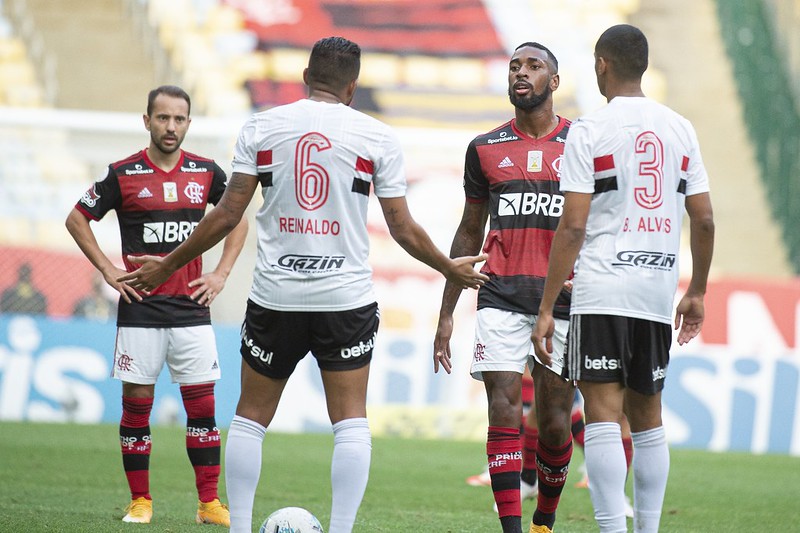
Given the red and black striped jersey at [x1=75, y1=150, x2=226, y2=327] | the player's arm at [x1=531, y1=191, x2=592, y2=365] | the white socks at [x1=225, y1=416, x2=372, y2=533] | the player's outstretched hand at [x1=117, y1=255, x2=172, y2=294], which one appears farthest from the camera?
the red and black striped jersey at [x1=75, y1=150, x2=226, y2=327]

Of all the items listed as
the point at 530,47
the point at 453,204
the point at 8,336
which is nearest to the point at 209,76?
the point at 453,204

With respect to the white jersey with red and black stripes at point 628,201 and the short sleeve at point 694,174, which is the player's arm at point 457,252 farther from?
the short sleeve at point 694,174

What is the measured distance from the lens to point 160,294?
6.52m

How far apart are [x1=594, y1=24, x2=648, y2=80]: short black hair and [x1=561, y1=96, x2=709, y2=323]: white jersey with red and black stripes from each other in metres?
0.14

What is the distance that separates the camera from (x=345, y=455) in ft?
15.6

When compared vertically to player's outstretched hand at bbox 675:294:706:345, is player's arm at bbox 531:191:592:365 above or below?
above

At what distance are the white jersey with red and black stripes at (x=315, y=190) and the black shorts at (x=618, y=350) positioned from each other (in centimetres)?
92

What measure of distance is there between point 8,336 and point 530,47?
828 centimetres

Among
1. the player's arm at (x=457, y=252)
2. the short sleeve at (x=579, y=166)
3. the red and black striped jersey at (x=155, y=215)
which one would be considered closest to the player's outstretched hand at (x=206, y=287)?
the red and black striped jersey at (x=155, y=215)

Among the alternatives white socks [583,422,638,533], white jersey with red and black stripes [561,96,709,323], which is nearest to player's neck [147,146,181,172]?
white jersey with red and black stripes [561,96,709,323]

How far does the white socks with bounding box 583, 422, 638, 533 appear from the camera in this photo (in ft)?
15.4

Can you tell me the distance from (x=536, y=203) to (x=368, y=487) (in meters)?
3.45

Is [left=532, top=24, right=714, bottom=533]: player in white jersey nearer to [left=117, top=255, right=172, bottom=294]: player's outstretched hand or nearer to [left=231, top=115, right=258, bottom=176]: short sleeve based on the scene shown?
[left=231, top=115, right=258, bottom=176]: short sleeve

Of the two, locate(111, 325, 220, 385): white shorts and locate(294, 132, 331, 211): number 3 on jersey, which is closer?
locate(294, 132, 331, 211): number 3 on jersey
